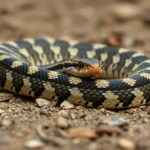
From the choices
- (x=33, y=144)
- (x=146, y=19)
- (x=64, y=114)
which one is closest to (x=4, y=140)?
(x=33, y=144)

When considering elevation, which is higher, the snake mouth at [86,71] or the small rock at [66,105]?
the snake mouth at [86,71]

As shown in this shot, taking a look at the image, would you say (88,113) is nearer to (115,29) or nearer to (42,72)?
(42,72)

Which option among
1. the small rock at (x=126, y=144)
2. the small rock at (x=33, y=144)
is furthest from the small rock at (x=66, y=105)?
the small rock at (x=126, y=144)

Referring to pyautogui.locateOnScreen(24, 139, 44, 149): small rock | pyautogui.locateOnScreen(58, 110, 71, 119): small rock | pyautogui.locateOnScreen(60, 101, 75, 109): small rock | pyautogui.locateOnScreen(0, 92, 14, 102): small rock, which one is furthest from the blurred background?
pyautogui.locateOnScreen(24, 139, 44, 149): small rock

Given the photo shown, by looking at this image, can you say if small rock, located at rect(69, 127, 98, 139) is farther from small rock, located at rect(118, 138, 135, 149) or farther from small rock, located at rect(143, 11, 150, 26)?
small rock, located at rect(143, 11, 150, 26)

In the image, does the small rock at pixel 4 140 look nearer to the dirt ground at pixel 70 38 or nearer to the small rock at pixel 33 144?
the dirt ground at pixel 70 38

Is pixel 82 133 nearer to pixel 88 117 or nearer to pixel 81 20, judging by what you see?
pixel 88 117
